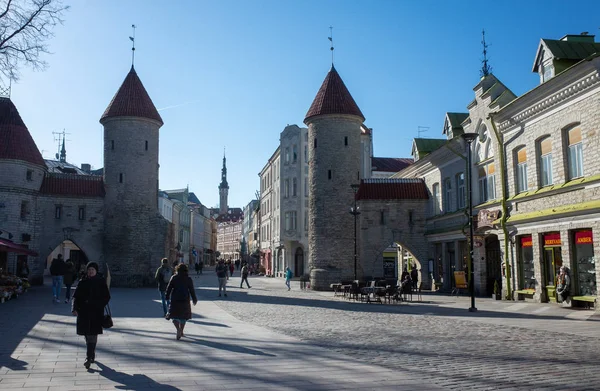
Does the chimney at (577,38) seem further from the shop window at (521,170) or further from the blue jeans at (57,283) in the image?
the blue jeans at (57,283)

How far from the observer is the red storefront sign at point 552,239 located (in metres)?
20.1

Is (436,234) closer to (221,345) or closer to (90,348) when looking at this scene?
(221,345)

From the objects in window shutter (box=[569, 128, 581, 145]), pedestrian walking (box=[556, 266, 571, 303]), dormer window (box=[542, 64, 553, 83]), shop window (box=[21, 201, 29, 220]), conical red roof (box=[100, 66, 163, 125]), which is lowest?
pedestrian walking (box=[556, 266, 571, 303])

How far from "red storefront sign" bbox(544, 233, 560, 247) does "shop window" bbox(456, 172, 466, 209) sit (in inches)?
322

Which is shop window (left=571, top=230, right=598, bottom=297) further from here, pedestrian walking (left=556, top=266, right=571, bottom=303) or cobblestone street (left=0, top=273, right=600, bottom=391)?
cobblestone street (left=0, top=273, right=600, bottom=391)

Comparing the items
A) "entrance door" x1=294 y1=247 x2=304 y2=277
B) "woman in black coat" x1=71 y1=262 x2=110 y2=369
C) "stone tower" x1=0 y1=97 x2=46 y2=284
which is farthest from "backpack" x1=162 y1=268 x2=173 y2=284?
"entrance door" x1=294 y1=247 x2=304 y2=277

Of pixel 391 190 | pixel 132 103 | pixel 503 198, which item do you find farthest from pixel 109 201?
pixel 503 198

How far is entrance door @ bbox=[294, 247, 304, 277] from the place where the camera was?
5603 cm

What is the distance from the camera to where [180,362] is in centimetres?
918

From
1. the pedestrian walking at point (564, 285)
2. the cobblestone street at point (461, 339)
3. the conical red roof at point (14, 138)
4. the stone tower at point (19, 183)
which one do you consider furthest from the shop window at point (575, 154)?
the conical red roof at point (14, 138)

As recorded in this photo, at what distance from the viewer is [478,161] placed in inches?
Result: 1070

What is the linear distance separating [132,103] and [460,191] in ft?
72.6

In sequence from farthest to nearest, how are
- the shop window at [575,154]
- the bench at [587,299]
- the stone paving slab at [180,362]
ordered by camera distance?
1. the shop window at [575,154]
2. the bench at [587,299]
3. the stone paving slab at [180,362]

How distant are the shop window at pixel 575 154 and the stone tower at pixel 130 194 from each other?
1008 inches
